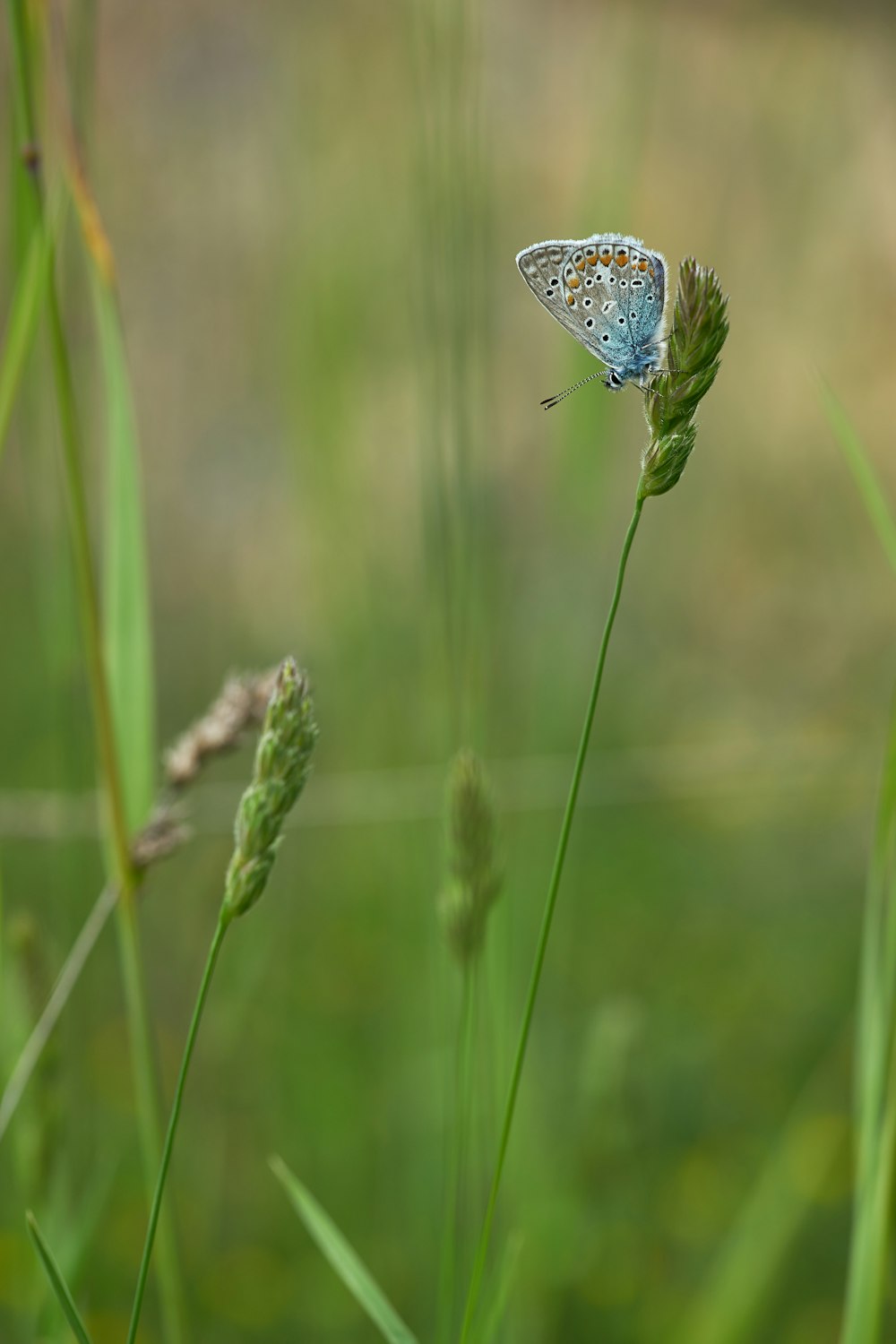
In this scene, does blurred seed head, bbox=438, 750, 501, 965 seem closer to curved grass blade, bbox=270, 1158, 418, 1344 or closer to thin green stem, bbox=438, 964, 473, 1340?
thin green stem, bbox=438, 964, 473, 1340

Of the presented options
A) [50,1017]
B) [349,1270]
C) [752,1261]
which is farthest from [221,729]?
[752,1261]

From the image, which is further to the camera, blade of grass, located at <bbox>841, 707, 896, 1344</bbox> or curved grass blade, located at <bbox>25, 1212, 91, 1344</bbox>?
blade of grass, located at <bbox>841, 707, 896, 1344</bbox>

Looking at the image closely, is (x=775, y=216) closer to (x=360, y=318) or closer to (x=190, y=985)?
(x=360, y=318)

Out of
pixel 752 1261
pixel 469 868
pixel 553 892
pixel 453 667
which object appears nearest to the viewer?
pixel 553 892

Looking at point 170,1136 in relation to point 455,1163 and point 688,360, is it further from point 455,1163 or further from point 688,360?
point 688,360

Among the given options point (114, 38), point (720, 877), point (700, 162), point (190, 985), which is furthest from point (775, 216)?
point (114, 38)

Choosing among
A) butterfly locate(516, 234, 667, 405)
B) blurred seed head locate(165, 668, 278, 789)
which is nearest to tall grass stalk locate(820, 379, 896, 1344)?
butterfly locate(516, 234, 667, 405)
